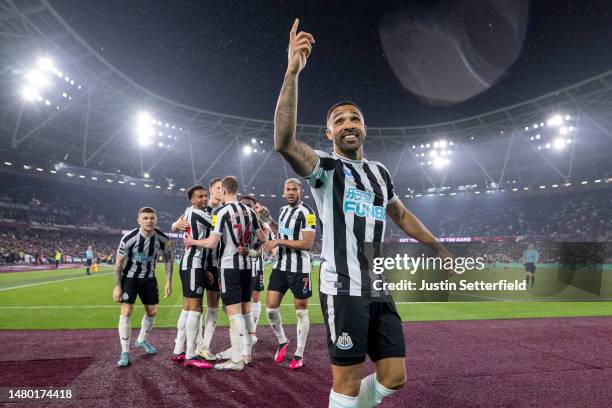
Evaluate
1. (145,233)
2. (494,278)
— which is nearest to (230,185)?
(145,233)

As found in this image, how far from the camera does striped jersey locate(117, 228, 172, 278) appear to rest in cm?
568

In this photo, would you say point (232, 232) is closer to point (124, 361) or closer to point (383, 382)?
point (124, 361)

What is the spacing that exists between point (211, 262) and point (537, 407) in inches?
174

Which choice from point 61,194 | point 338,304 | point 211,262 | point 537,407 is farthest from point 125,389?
point 61,194

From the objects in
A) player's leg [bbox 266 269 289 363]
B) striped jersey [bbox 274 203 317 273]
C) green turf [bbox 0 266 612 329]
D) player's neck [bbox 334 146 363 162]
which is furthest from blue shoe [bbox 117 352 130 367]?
player's neck [bbox 334 146 363 162]

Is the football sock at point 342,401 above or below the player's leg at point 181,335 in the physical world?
above

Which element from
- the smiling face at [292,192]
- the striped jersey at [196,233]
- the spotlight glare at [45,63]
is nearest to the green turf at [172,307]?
the striped jersey at [196,233]

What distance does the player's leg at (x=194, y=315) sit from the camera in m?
5.15

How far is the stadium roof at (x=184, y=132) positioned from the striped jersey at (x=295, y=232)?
28321mm

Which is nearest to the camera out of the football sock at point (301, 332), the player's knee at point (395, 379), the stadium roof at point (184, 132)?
the player's knee at point (395, 379)

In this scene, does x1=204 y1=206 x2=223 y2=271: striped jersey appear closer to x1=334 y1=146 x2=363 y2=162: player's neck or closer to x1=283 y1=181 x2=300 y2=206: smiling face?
x1=283 y1=181 x2=300 y2=206: smiling face

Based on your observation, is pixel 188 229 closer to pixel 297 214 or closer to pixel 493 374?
pixel 297 214

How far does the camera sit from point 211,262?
5699mm

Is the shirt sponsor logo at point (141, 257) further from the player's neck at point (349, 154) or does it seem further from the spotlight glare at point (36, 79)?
the spotlight glare at point (36, 79)
